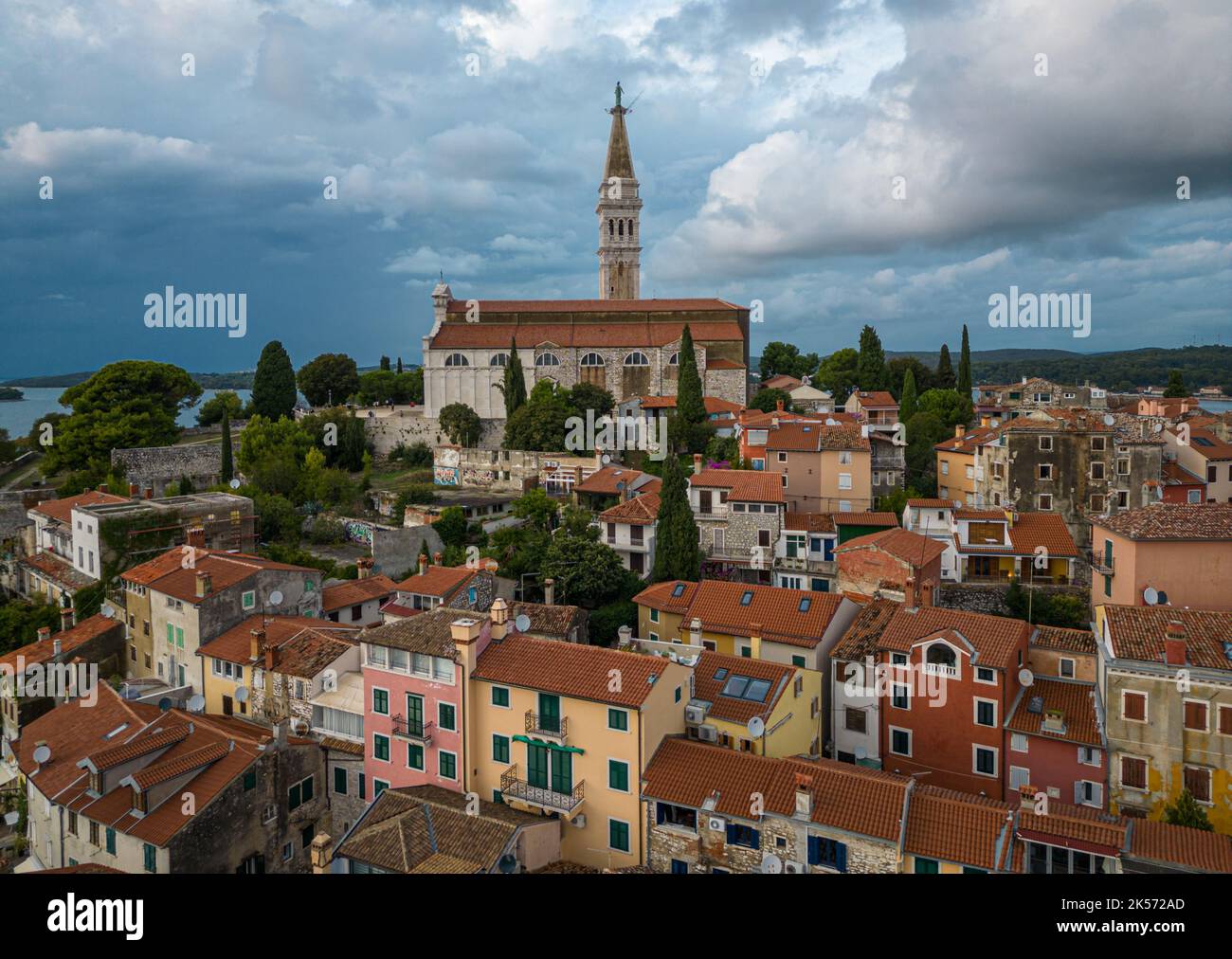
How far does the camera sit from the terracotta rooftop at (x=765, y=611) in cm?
2406

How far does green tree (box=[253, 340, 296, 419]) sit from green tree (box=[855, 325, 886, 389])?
3991cm

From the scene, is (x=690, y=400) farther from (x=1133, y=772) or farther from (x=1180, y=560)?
(x=1133, y=772)

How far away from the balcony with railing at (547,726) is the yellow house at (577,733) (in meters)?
0.02

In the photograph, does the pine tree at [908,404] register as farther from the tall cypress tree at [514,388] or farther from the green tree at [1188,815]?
the green tree at [1188,815]

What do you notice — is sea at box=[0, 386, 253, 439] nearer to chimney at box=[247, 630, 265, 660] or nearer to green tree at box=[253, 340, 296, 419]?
green tree at box=[253, 340, 296, 419]

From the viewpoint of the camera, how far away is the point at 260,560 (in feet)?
89.4

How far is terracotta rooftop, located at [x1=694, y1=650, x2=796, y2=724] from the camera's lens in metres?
19.6

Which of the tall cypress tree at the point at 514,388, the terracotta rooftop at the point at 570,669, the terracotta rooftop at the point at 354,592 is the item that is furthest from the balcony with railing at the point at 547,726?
the tall cypress tree at the point at 514,388

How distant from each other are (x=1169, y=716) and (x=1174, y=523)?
22.2 feet

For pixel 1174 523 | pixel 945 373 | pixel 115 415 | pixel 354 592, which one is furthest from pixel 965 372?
pixel 115 415

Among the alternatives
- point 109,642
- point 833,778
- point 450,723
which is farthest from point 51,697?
point 833,778

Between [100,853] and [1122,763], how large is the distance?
69.0ft

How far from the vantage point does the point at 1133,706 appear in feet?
61.7
